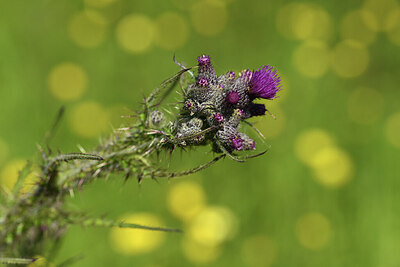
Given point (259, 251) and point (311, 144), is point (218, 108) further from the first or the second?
point (311, 144)

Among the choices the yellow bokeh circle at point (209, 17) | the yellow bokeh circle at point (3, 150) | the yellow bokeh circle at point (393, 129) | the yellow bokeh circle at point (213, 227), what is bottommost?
the yellow bokeh circle at point (213, 227)

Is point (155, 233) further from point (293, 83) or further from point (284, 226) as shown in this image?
point (293, 83)

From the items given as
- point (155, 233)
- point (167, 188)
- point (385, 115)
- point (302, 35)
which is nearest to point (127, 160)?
point (155, 233)

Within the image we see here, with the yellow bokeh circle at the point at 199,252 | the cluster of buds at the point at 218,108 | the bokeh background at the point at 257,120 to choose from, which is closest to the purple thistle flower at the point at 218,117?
the cluster of buds at the point at 218,108

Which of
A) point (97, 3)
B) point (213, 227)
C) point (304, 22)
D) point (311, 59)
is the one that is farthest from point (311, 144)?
point (97, 3)

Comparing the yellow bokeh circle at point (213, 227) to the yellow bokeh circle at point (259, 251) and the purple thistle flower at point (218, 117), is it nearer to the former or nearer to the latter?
the yellow bokeh circle at point (259, 251)
